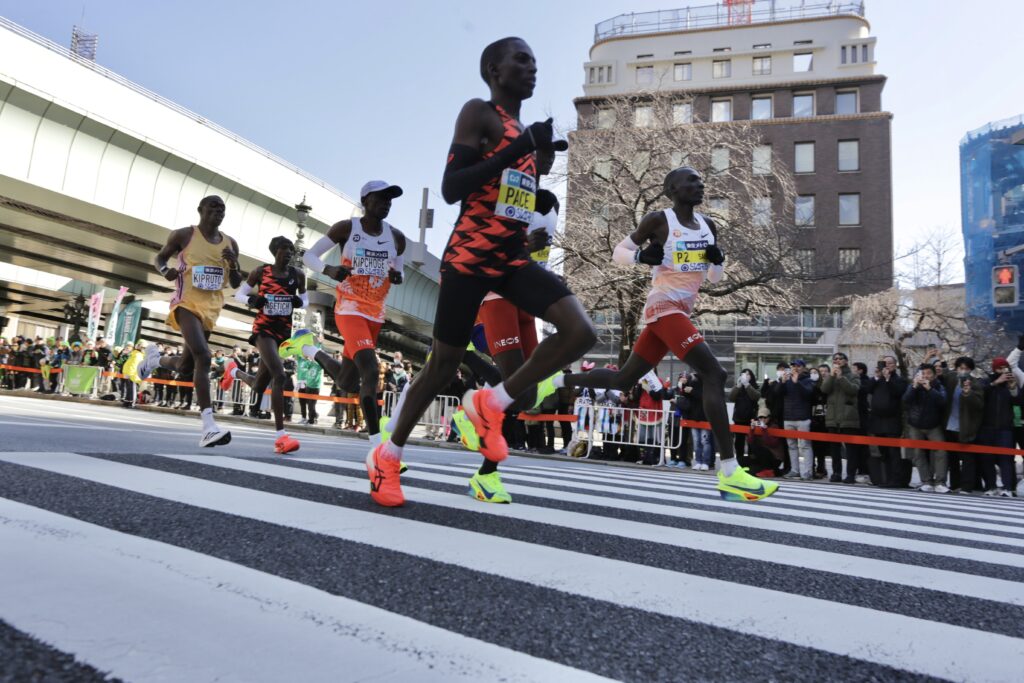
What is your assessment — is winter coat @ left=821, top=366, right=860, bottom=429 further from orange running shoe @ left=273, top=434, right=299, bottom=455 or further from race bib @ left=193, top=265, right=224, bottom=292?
race bib @ left=193, top=265, right=224, bottom=292

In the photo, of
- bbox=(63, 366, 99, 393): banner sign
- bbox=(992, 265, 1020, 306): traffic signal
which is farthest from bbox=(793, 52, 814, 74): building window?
bbox=(63, 366, 99, 393): banner sign

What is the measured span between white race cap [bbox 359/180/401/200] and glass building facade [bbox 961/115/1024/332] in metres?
38.0

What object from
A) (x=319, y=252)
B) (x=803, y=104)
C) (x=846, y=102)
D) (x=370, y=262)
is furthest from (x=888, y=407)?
(x=846, y=102)

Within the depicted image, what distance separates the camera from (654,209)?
66.1 feet

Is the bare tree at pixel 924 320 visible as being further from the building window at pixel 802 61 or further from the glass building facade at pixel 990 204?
the building window at pixel 802 61

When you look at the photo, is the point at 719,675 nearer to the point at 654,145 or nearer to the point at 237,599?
the point at 237,599

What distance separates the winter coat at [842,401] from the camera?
11.0 m

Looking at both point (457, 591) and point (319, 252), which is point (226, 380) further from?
point (457, 591)

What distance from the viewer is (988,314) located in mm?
37125

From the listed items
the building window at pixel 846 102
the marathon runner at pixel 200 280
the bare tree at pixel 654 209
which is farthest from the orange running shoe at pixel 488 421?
the building window at pixel 846 102

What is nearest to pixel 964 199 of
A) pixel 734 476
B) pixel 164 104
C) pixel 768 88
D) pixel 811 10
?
pixel 768 88

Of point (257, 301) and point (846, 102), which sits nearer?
point (257, 301)

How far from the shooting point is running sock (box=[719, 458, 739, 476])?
445cm

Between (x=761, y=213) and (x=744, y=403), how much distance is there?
10497mm
